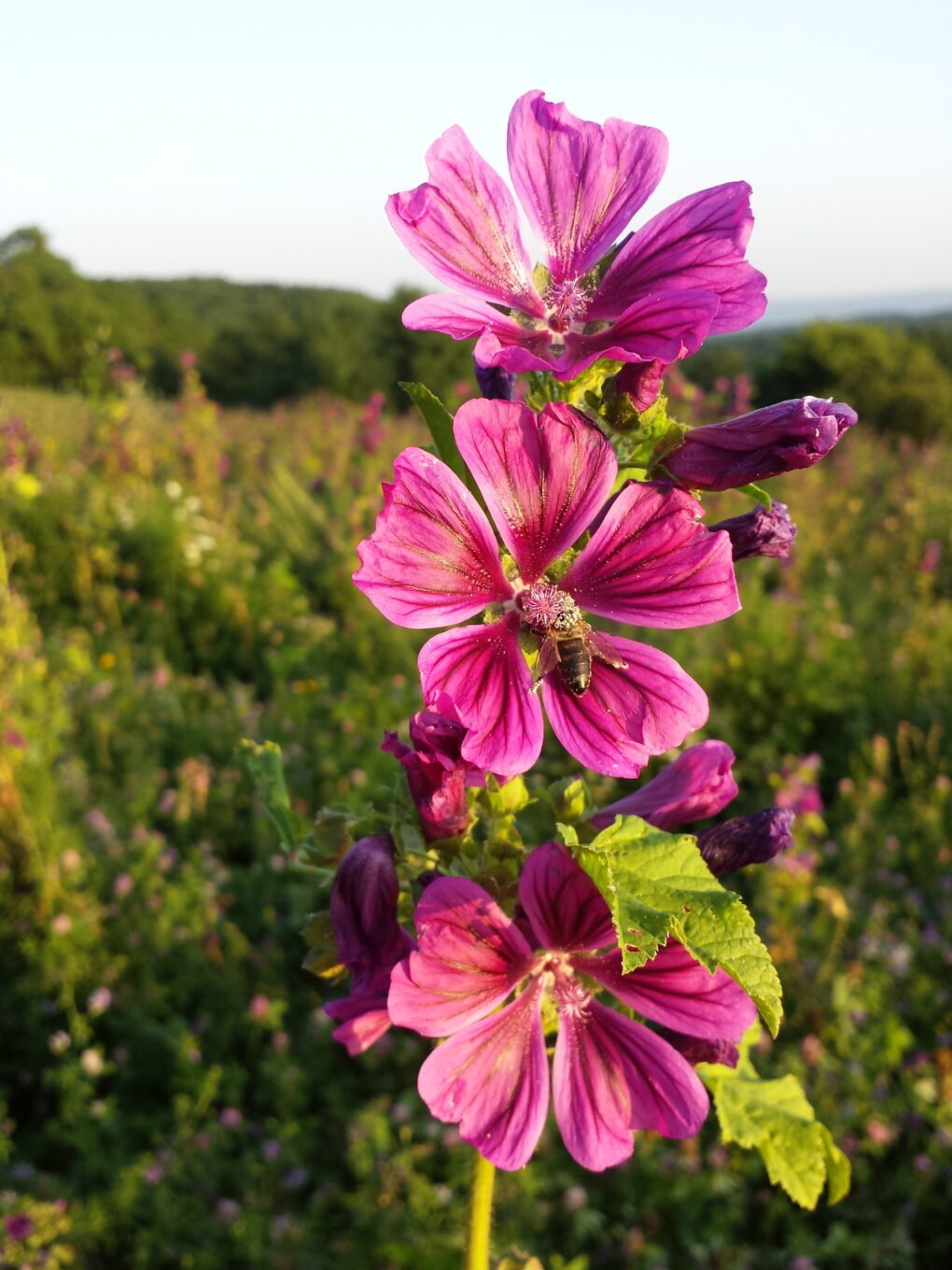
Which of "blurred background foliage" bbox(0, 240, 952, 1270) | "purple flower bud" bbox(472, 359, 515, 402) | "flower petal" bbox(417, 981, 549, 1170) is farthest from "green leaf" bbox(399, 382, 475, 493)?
"blurred background foliage" bbox(0, 240, 952, 1270)

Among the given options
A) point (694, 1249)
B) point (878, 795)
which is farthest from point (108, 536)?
point (694, 1249)

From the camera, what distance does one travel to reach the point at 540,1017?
43.0 inches

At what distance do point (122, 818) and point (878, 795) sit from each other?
3326 millimetres

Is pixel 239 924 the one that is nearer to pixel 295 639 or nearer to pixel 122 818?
pixel 122 818

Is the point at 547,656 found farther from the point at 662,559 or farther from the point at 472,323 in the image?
the point at 472,323

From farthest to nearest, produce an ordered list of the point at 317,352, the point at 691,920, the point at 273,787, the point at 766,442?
the point at 317,352 → the point at 273,787 → the point at 766,442 → the point at 691,920

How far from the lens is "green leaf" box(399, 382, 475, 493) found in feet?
3.02

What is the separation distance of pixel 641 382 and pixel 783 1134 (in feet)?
3.17

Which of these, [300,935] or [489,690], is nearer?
[489,690]

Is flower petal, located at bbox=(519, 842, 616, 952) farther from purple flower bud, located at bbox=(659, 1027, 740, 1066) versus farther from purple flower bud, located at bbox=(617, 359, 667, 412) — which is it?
purple flower bud, located at bbox=(617, 359, 667, 412)

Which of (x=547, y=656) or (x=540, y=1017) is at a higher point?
(x=547, y=656)

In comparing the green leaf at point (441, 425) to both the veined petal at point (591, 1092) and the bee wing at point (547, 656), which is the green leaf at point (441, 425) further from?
the veined petal at point (591, 1092)

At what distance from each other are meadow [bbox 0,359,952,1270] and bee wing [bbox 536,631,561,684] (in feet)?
0.90

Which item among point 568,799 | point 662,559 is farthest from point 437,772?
point 662,559
